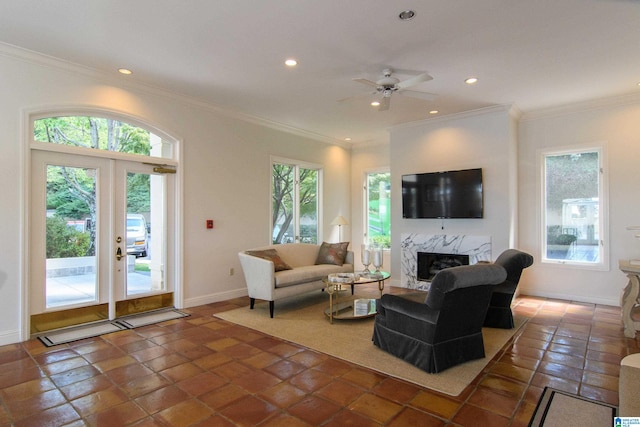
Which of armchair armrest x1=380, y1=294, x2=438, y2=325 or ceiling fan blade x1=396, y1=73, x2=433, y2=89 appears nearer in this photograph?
armchair armrest x1=380, y1=294, x2=438, y2=325

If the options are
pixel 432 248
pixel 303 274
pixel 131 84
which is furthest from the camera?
pixel 432 248

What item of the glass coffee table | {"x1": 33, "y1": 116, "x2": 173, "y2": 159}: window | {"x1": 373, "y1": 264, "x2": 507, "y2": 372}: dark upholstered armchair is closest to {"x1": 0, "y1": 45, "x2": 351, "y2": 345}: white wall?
{"x1": 33, "y1": 116, "x2": 173, "y2": 159}: window

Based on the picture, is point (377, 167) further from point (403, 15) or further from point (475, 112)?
point (403, 15)

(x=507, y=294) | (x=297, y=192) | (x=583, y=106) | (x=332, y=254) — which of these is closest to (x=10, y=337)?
(x=332, y=254)

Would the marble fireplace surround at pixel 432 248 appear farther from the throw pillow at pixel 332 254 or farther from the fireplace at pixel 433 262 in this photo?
the throw pillow at pixel 332 254

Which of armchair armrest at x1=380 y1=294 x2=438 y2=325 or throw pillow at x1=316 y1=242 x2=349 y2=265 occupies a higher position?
throw pillow at x1=316 y1=242 x2=349 y2=265

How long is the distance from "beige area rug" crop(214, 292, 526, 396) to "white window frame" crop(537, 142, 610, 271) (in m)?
1.75

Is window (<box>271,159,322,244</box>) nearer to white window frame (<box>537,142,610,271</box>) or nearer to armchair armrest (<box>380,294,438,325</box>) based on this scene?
armchair armrest (<box>380,294,438,325</box>)

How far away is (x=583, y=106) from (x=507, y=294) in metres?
3.39

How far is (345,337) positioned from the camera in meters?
3.88

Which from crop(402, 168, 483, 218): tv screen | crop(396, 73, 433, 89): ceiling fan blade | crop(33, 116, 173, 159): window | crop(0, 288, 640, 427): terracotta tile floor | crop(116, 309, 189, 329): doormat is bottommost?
crop(0, 288, 640, 427): terracotta tile floor

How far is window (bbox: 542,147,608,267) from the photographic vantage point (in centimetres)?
533

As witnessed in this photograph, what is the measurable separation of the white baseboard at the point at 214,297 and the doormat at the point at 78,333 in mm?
1050

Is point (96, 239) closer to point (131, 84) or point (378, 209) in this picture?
point (131, 84)
